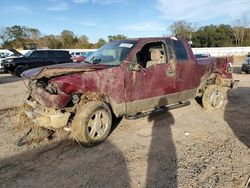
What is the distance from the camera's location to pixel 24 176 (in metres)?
4.42

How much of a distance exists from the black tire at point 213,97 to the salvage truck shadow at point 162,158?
1827 mm

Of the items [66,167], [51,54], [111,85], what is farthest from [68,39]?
[66,167]

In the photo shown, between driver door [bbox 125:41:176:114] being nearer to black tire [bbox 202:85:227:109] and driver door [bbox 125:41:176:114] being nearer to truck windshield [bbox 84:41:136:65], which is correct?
truck windshield [bbox 84:41:136:65]

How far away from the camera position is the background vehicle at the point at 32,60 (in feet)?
63.4

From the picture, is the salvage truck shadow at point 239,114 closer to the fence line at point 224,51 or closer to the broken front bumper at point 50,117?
the broken front bumper at point 50,117

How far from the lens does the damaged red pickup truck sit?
5387mm

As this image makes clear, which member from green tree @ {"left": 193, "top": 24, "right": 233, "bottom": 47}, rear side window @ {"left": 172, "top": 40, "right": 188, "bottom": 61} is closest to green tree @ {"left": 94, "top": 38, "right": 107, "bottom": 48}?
green tree @ {"left": 193, "top": 24, "right": 233, "bottom": 47}

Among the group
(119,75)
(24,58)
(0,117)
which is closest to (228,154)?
(119,75)

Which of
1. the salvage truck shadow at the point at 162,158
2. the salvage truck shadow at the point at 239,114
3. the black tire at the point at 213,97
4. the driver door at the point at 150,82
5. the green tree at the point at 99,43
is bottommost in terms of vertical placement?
the salvage truck shadow at the point at 239,114

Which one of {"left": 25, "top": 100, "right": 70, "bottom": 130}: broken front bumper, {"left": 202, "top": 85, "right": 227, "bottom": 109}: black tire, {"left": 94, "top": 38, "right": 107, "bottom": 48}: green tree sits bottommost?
{"left": 202, "top": 85, "right": 227, "bottom": 109}: black tire

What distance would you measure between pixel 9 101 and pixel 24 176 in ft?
21.4

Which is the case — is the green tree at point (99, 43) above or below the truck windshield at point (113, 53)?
above

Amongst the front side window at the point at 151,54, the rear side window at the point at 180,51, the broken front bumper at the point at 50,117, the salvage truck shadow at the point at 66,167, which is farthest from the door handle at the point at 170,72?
the broken front bumper at the point at 50,117

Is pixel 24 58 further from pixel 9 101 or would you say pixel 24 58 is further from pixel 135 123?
pixel 135 123
